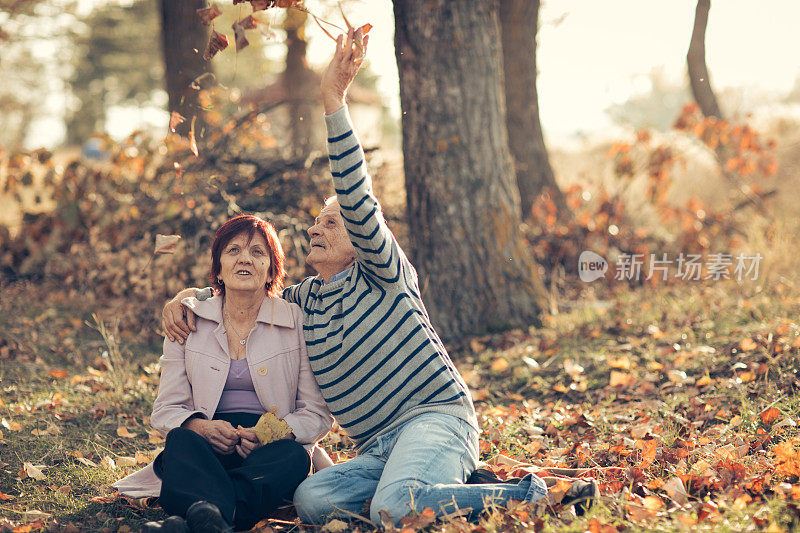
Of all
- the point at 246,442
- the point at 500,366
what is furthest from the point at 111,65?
the point at 246,442

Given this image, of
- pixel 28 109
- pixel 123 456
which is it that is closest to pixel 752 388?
pixel 123 456

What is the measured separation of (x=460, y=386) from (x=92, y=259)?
5.14m

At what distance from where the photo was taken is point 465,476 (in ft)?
10.2

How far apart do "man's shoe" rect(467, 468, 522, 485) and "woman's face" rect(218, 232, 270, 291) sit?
122 cm

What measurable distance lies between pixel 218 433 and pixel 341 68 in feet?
5.14

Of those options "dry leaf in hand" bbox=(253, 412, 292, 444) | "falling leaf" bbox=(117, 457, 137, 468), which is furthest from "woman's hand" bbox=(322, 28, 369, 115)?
"falling leaf" bbox=(117, 457, 137, 468)

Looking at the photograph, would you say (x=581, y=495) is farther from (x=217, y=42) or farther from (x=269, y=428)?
(x=217, y=42)

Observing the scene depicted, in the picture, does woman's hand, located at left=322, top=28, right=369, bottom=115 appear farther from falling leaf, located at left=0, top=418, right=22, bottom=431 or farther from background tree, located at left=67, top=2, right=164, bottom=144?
background tree, located at left=67, top=2, right=164, bottom=144

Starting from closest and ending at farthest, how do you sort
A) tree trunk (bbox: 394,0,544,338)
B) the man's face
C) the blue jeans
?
the blue jeans < the man's face < tree trunk (bbox: 394,0,544,338)

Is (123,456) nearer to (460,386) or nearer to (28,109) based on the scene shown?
(460,386)

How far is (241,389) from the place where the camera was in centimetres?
327

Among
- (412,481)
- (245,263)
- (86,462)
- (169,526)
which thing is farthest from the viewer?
(86,462)

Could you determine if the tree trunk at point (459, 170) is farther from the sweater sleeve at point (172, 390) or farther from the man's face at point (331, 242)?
the sweater sleeve at point (172, 390)

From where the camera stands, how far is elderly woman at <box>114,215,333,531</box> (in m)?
3.05
